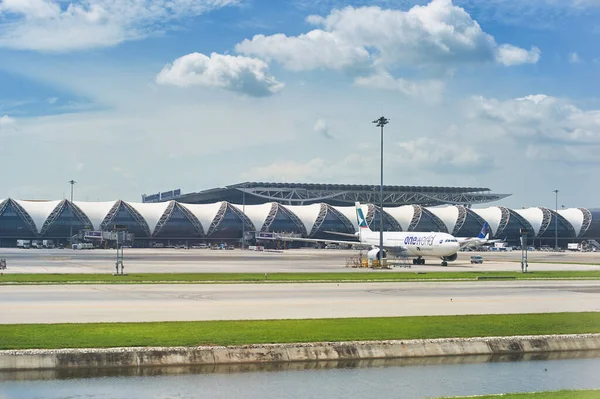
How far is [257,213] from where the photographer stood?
7549 inches

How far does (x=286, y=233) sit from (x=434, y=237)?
10138 centimetres

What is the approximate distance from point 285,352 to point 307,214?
170081 mm

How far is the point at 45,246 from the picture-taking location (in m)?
171

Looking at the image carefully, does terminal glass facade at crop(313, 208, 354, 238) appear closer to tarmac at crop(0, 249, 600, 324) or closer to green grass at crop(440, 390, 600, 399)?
tarmac at crop(0, 249, 600, 324)

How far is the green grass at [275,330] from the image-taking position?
23.7m

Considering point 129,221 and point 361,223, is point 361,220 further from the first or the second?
point 129,221

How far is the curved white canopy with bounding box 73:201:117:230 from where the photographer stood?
596ft

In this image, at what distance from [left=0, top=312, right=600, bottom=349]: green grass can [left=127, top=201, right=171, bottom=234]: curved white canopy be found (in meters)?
158

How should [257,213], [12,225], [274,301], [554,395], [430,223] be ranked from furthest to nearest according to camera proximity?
[430,223] < [257,213] < [12,225] < [274,301] < [554,395]

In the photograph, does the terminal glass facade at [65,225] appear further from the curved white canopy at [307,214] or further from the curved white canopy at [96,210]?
the curved white canopy at [307,214]

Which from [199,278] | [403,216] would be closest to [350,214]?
[403,216]

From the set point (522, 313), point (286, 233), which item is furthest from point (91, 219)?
point (522, 313)

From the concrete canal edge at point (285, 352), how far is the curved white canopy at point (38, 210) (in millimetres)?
164221

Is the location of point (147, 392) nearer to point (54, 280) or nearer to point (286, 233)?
point (54, 280)
